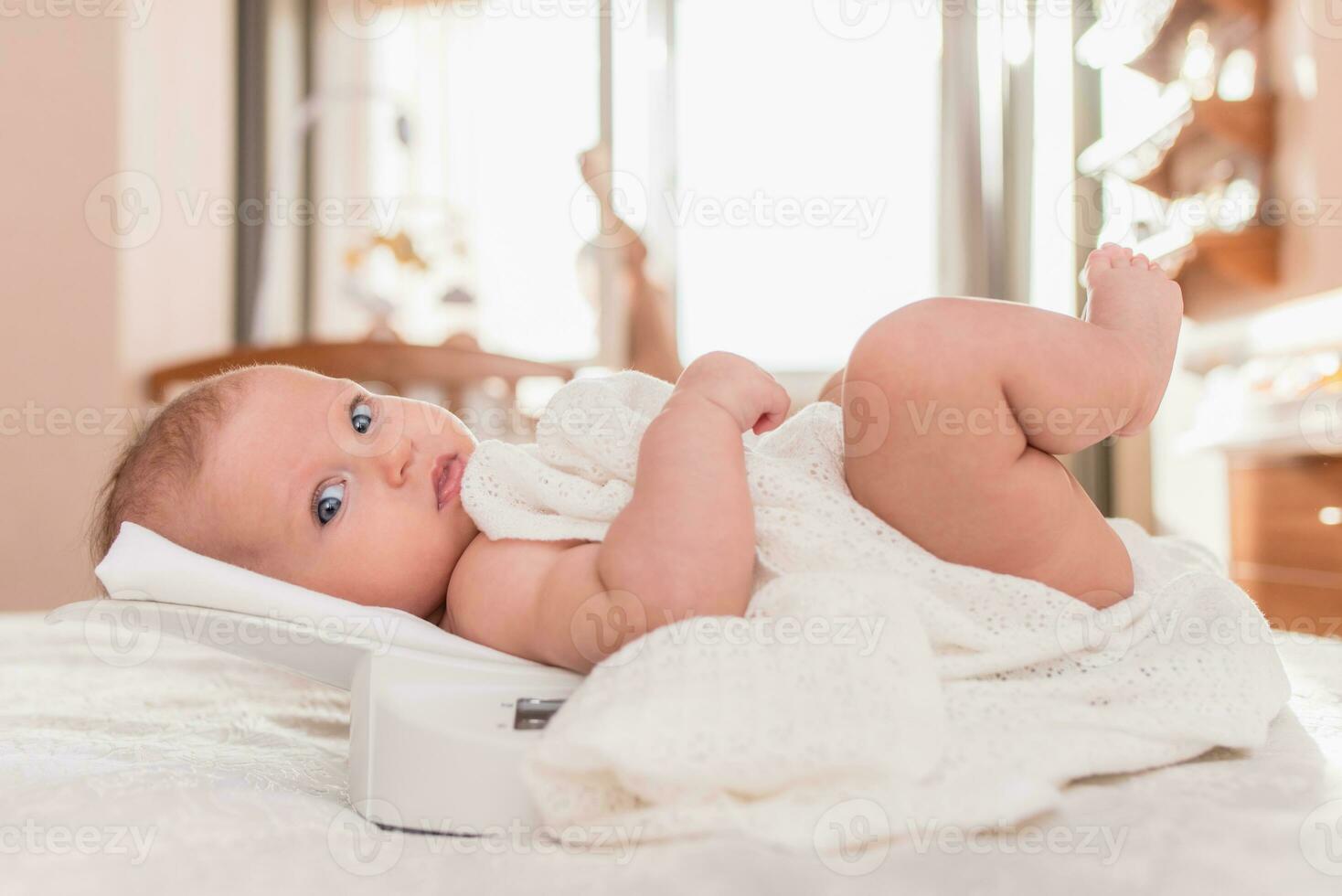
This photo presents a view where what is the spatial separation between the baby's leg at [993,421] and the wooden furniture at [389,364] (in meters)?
1.78

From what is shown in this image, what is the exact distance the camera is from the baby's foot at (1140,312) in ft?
2.44

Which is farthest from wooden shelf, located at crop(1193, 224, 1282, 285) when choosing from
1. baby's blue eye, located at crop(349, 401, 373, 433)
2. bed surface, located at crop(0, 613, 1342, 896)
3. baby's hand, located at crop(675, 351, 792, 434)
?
baby's blue eye, located at crop(349, 401, 373, 433)

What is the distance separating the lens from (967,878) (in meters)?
0.48

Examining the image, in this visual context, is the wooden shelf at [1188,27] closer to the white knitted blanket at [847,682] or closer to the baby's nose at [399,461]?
the white knitted blanket at [847,682]

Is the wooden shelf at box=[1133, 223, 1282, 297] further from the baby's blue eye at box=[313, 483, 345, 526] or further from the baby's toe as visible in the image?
the baby's blue eye at box=[313, 483, 345, 526]

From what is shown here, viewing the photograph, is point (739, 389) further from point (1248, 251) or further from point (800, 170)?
point (800, 170)

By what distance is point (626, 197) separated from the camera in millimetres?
3752

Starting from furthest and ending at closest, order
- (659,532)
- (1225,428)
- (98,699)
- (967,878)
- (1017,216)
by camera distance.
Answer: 1. (1017,216)
2. (1225,428)
3. (98,699)
4. (659,532)
5. (967,878)

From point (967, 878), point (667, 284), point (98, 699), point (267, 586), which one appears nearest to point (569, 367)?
point (667, 284)

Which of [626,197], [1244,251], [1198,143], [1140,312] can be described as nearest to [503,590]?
[1140,312]

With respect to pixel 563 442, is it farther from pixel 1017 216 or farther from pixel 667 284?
pixel 1017 216

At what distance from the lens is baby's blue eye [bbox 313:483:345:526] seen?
2.80ft

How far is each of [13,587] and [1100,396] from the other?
2670mm

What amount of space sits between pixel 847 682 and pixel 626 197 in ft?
11.1
